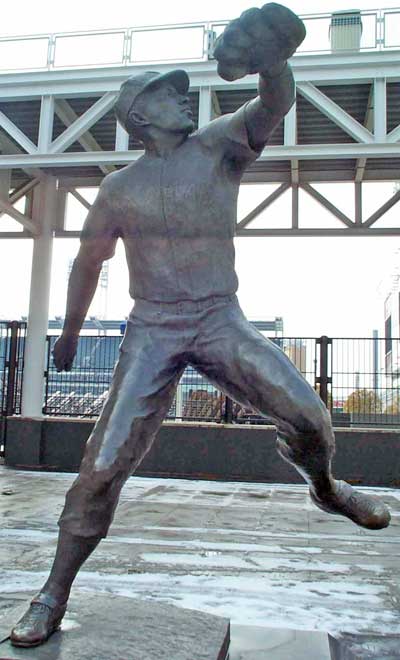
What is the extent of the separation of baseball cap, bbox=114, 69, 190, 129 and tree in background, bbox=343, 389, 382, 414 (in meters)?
8.04

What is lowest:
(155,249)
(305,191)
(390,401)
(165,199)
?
(390,401)

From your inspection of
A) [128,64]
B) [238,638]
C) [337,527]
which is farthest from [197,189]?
[128,64]

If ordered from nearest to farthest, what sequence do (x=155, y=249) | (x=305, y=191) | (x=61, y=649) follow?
(x=61, y=649) < (x=155, y=249) < (x=305, y=191)

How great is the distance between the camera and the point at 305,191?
13078mm

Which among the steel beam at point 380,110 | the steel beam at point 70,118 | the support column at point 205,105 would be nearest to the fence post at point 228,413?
the support column at point 205,105

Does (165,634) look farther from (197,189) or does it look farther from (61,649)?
(197,189)

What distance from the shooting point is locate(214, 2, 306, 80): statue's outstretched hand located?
7.55ft

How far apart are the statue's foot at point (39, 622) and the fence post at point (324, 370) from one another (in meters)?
7.94

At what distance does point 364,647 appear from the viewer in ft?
10.3

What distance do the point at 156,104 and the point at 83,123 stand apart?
720 cm

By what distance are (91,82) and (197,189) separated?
7.79 meters

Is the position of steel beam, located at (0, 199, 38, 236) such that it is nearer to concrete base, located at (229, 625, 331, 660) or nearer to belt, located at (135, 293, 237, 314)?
belt, located at (135, 293, 237, 314)

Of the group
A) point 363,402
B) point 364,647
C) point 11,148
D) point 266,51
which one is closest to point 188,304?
point 266,51

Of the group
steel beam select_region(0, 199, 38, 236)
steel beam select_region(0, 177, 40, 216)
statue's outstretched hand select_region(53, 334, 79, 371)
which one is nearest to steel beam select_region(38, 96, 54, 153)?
steel beam select_region(0, 199, 38, 236)
